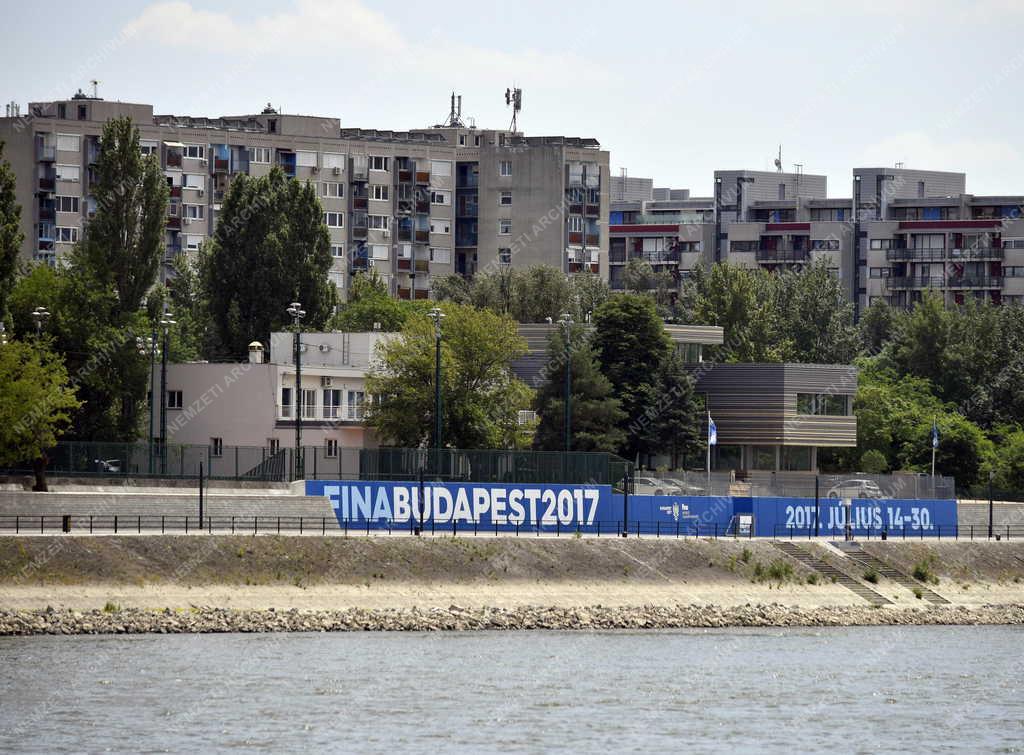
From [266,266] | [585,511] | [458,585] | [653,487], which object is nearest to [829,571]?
[585,511]

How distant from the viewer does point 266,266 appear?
11288 cm

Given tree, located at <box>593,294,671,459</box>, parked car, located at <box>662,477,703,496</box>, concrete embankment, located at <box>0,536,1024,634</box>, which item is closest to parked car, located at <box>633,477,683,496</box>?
parked car, located at <box>662,477,703,496</box>

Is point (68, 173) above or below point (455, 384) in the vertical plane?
above

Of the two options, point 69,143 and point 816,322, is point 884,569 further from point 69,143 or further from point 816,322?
point 69,143

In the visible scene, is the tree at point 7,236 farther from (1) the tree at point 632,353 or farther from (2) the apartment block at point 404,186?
(2) the apartment block at point 404,186

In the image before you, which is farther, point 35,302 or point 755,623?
point 35,302

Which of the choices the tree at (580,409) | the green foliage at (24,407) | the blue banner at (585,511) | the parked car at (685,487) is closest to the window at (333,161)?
the tree at (580,409)

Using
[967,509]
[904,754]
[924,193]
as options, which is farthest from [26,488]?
[924,193]

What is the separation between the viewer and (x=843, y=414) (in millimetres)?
114938

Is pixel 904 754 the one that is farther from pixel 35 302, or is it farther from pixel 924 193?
pixel 924 193

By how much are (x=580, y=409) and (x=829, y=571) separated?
72.4ft

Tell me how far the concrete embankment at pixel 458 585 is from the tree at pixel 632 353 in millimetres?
23913

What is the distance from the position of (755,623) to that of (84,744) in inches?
1347

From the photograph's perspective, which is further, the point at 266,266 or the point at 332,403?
the point at 266,266
